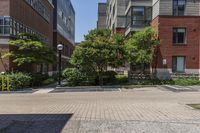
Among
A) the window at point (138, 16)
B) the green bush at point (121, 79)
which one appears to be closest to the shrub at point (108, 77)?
the green bush at point (121, 79)

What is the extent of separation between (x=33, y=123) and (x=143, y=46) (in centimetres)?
2787

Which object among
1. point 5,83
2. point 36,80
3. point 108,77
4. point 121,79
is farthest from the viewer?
point 36,80

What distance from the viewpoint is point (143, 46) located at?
127 feet

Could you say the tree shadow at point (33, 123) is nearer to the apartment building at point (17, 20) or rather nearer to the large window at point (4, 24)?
the apartment building at point (17, 20)

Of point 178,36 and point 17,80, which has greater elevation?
point 178,36

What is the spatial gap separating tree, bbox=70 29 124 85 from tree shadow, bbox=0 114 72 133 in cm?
2033

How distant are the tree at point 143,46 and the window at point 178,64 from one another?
2.33 m

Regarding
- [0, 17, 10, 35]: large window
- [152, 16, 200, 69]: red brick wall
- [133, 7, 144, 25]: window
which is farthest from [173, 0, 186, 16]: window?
[0, 17, 10, 35]: large window

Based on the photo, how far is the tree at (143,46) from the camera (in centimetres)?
3662

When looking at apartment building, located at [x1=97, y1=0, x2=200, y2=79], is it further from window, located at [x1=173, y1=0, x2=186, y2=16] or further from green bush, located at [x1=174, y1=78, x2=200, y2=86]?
green bush, located at [x1=174, y1=78, x2=200, y2=86]

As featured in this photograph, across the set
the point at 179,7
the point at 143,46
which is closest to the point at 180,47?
the point at 179,7

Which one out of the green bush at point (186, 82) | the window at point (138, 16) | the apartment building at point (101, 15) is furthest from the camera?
the apartment building at point (101, 15)

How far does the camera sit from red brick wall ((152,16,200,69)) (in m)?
39.6

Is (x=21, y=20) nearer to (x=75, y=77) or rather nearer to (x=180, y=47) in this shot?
(x=75, y=77)
